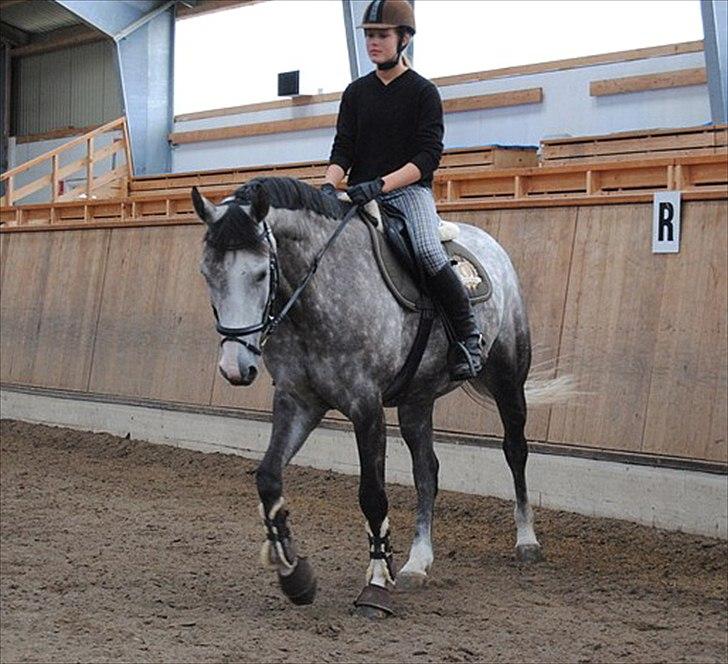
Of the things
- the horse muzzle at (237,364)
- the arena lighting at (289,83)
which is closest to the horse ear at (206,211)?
the horse muzzle at (237,364)

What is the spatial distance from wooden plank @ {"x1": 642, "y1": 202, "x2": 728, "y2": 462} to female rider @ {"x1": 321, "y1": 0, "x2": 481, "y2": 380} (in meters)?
1.98

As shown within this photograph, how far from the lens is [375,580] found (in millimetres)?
5297

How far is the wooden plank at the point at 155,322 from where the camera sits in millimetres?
10516

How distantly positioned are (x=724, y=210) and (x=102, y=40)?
1984cm

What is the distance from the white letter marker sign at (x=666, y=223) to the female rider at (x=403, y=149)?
7.35 ft

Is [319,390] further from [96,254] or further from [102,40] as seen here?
[102,40]

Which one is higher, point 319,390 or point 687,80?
point 687,80

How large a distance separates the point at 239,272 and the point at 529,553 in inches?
110

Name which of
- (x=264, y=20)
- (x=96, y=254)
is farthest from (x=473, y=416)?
(x=264, y=20)

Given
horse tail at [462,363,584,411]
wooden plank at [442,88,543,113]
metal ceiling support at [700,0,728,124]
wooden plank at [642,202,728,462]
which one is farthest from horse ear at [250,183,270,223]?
wooden plank at [442,88,543,113]

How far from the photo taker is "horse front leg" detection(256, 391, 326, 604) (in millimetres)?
Result: 4816

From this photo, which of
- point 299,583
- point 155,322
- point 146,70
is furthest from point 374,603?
point 146,70

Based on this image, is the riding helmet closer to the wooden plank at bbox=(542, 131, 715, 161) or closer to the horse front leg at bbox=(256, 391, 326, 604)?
the horse front leg at bbox=(256, 391, 326, 604)

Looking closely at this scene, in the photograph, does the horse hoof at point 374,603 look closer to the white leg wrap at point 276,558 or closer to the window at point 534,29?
the white leg wrap at point 276,558
